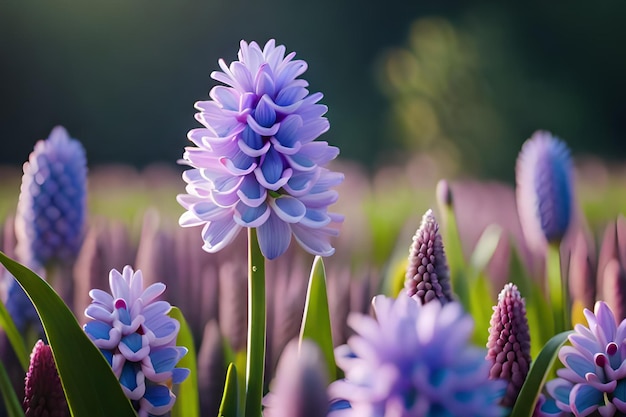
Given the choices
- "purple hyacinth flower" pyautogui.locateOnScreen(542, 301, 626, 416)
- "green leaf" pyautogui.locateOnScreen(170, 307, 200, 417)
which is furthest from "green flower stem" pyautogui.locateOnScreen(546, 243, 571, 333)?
"green leaf" pyautogui.locateOnScreen(170, 307, 200, 417)

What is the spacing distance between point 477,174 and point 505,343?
20.5 feet

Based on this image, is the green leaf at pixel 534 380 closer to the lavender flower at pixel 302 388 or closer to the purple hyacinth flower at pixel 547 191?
the lavender flower at pixel 302 388

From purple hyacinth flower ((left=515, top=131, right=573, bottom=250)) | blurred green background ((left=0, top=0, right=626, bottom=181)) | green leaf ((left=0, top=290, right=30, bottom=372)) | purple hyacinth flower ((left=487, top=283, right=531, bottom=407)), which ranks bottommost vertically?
purple hyacinth flower ((left=487, top=283, right=531, bottom=407))

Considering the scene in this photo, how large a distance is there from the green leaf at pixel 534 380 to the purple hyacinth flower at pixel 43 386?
27 cm

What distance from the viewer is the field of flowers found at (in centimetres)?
31

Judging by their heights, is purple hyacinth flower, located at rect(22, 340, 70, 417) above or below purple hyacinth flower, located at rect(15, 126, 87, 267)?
below

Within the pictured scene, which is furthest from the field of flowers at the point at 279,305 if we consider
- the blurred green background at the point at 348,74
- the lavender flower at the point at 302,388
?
the blurred green background at the point at 348,74

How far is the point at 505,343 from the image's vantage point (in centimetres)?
48

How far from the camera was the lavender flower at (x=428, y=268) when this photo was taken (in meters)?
0.45

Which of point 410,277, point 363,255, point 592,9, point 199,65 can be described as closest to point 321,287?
point 410,277

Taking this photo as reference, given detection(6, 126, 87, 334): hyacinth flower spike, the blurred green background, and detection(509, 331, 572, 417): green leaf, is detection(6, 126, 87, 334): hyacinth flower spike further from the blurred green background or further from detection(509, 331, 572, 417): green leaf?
the blurred green background

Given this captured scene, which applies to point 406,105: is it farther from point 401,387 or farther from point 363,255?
point 401,387

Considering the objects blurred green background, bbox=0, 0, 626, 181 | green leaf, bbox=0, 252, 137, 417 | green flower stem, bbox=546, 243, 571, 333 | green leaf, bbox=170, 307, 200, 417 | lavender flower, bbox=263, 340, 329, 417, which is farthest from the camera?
blurred green background, bbox=0, 0, 626, 181

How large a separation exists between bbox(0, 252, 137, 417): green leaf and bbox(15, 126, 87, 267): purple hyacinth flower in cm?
34
